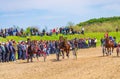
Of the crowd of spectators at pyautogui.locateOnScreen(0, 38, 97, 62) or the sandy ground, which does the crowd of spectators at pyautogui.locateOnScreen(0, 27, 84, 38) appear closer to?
the crowd of spectators at pyautogui.locateOnScreen(0, 38, 97, 62)

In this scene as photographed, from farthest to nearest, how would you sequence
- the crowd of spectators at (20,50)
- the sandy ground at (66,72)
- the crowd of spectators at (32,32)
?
the crowd of spectators at (32,32) < the crowd of spectators at (20,50) < the sandy ground at (66,72)

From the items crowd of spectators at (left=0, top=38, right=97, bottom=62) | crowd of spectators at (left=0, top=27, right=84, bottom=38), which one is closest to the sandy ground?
crowd of spectators at (left=0, top=38, right=97, bottom=62)

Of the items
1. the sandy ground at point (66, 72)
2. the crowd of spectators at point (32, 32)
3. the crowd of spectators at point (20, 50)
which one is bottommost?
the sandy ground at point (66, 72)

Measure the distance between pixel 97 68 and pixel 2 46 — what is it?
13.0 meters

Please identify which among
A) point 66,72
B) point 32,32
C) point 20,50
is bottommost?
point 66,72

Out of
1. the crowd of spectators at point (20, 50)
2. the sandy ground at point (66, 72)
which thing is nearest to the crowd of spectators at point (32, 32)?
the crowd of spectators at point (20, 50)

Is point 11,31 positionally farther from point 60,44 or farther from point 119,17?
point 119,17

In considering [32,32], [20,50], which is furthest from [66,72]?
[32,32]

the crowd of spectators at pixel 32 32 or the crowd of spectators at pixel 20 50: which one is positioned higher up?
the crowd of spectators at pixel 32 32

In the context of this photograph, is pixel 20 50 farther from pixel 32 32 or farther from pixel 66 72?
pixel 32 32

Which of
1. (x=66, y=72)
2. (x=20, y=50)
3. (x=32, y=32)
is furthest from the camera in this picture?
(x=32, y=32)

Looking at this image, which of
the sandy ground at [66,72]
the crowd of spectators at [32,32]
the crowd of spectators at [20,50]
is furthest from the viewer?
the crowd of spectators at [32,32]

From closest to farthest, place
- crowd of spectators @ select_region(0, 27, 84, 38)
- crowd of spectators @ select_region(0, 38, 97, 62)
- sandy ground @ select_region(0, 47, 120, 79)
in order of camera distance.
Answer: sandy ground @ select_region(0, 47, 120, 79) → crowd of spectators @ select_region(0, 38, 97, 62) → crowd of spectators @ select_region(0, 27, 84, 38)

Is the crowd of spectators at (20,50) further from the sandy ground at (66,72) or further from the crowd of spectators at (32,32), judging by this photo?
the crowd of spectators at (32,32)
